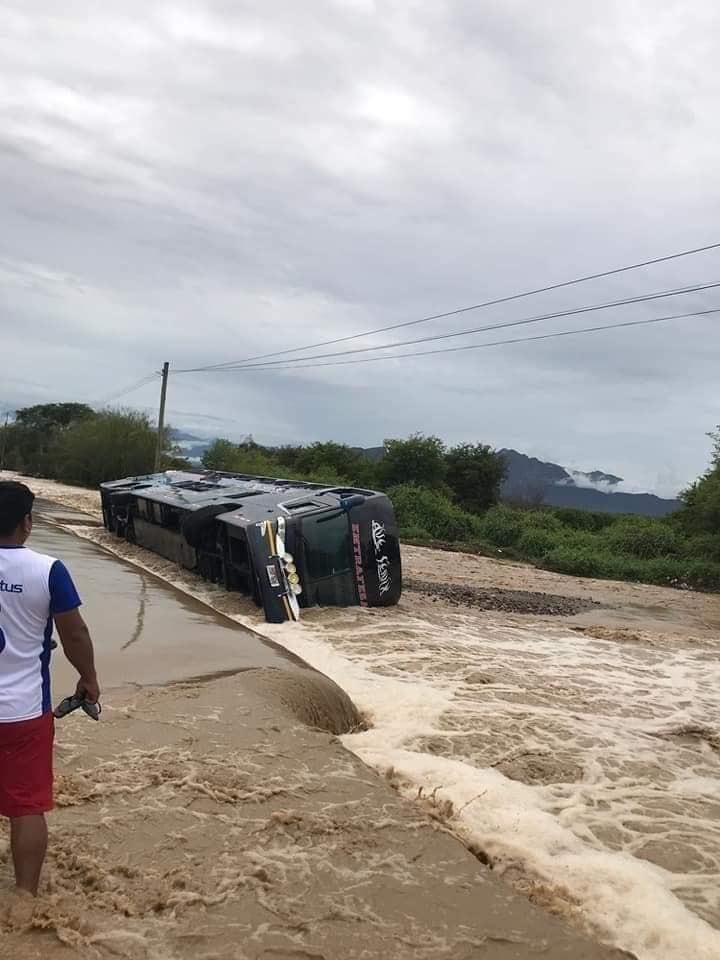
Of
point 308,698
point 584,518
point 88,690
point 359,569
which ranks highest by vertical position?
point 88,690

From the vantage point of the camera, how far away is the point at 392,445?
4616 centimetres

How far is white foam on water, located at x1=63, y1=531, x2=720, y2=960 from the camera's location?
4328mm

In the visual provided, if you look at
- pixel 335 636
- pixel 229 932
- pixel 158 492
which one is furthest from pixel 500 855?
pixel 158 492

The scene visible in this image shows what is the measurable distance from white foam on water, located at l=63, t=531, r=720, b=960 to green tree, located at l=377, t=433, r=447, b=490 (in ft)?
108

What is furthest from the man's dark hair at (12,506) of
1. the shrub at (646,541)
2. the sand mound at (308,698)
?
the shrub at (646,541)

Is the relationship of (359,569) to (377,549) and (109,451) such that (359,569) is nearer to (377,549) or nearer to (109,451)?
(377,549)

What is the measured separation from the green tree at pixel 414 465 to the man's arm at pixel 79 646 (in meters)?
41.0

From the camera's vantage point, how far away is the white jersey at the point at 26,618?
2992 millimetres

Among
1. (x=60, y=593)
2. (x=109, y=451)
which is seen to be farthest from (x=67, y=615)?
(x=109, y=451)

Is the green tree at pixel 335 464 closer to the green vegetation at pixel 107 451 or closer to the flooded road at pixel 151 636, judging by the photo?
the green vegetation at pixel 107 451

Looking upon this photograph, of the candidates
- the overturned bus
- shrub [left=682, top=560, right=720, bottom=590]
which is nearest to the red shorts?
the overturned bus

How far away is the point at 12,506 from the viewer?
121 inches

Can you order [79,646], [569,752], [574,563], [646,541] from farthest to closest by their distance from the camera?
[646,541] < [574,563] < [569,752] < [79,646]

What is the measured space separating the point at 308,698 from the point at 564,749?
216cm
